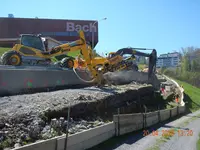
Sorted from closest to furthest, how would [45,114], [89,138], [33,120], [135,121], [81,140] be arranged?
1. [33,120]
2. [81,140]
3. [45,114]
4. [89,138]
5. [135,121]

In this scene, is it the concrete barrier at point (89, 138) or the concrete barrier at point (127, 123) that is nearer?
the concrete barrier at point (89, 138)

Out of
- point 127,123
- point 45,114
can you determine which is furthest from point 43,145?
point 127,123

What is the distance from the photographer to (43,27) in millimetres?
53594

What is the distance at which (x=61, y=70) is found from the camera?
13.6m

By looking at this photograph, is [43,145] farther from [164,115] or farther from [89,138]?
[164,115]

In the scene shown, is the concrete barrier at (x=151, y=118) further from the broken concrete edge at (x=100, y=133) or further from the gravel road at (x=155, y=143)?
the gravel road at (x=155, y=143)

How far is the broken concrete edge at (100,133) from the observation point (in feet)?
20.5

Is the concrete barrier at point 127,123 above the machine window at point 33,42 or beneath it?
beneath

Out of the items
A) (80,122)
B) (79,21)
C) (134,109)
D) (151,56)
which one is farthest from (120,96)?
(79,21)

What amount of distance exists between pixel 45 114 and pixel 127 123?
14.3 feet

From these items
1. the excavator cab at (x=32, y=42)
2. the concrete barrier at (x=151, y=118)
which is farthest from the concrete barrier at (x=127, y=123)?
the excavator cab at (x=32, y=42)

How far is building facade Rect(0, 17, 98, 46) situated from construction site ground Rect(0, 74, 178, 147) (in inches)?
1633

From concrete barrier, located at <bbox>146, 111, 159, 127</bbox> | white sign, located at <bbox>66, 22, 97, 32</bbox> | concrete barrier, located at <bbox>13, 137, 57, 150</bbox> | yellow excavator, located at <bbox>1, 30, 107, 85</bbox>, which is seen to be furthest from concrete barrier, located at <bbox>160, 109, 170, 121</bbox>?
white sign, located at <bbox>66, 22, 97, 32</bbox>

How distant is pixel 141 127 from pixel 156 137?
1.54 m
